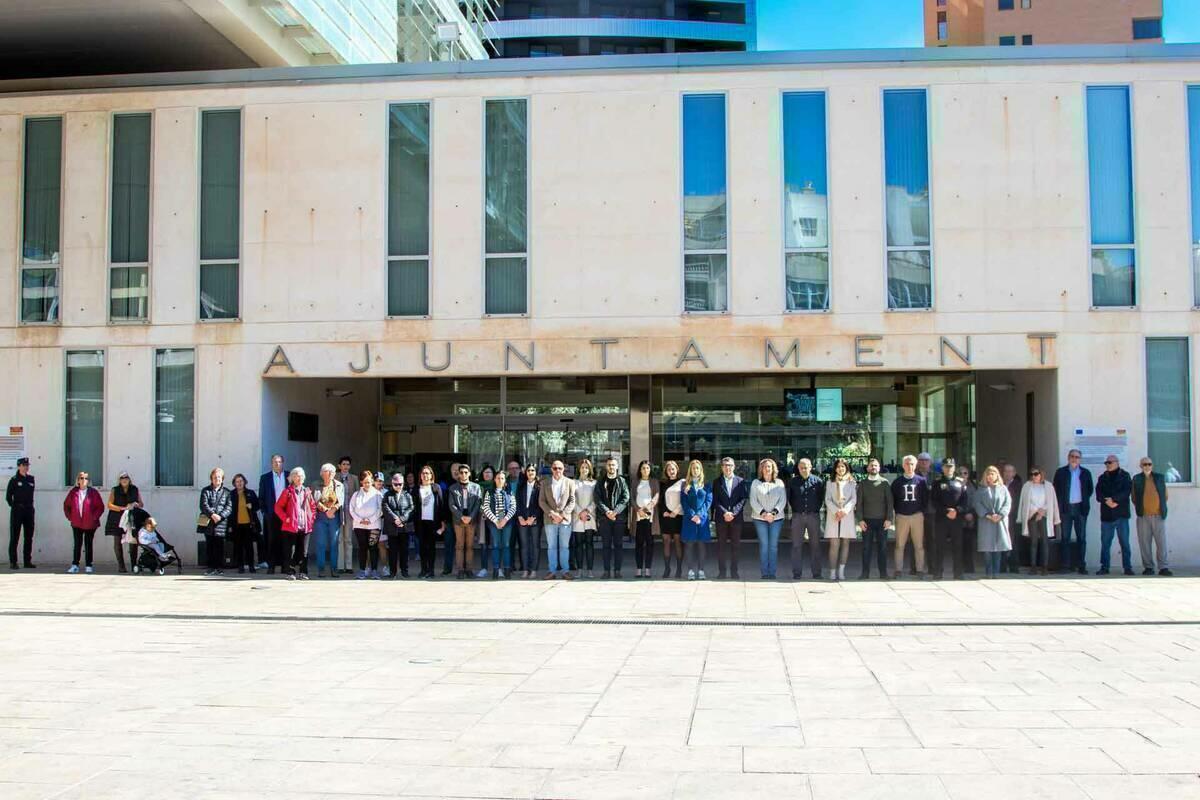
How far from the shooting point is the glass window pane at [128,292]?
18.3 metres

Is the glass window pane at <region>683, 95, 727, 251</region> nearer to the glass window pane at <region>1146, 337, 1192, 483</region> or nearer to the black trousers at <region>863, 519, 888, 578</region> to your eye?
the black trousers at <region>863, 519, 888, 578</region>

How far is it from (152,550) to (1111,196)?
14847 mm

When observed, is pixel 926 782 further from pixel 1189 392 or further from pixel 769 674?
pixel 1189 392

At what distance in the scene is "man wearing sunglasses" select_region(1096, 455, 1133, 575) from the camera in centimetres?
1571

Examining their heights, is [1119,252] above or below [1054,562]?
above

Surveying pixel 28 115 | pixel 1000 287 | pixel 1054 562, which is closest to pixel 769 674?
pixel 1054 562

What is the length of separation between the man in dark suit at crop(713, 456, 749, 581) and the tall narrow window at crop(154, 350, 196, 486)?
8.31 meters

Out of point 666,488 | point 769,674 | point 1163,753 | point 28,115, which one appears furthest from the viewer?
point 28,115

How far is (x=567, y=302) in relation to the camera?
17.6 metres

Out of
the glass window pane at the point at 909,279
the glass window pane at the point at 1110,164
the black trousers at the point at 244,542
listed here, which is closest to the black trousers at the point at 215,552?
the black trousers at the point at 244,542

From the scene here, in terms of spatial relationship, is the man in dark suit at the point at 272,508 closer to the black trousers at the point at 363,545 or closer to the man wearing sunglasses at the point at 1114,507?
the black trousers at the point at 363,545

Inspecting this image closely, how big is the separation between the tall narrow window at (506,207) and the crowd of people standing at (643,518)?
297cm

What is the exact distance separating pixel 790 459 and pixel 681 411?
205 centimetres

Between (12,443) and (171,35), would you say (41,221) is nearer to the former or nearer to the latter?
(12,443)
